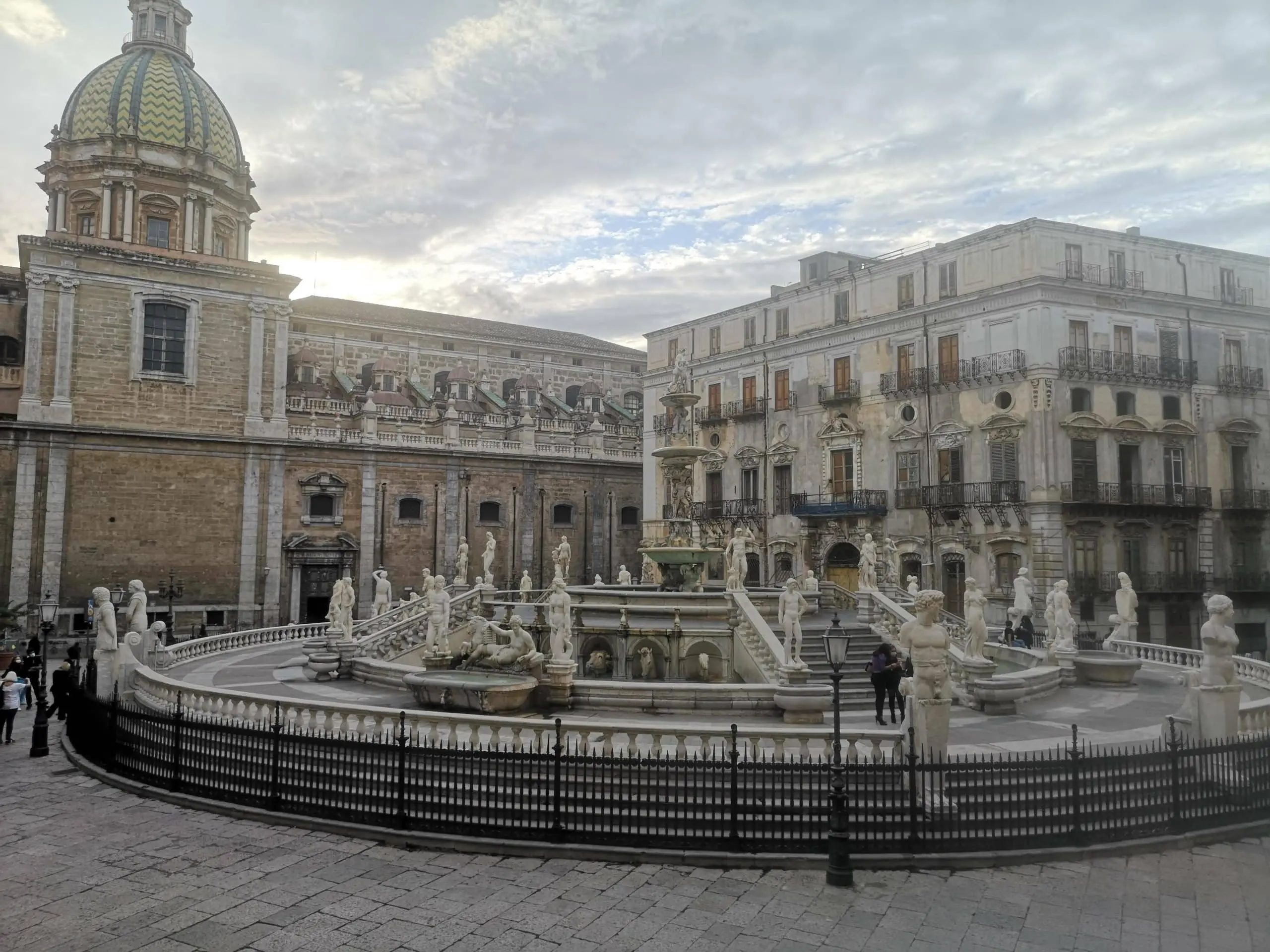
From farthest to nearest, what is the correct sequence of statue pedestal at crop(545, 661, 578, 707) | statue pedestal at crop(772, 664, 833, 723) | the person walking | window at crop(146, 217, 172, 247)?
1. window at crop(146, 217, 172, 247)
2. statue pedestal at crop(545, 661, 578, 707)
3. the person walking
4. statue pedestal at crop(772, 664, 833, 723)

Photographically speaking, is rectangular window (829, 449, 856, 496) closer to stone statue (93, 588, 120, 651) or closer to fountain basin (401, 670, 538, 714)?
fountain basin (401, 670, 538, 714)

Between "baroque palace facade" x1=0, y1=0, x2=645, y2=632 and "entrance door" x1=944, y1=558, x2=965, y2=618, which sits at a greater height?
"baroque palace facade" x1=0, y1=0, x2=645, y2=632

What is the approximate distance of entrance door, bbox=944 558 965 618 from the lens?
3052 centimetres

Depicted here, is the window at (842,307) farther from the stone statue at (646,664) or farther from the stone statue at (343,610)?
the stone statue at (343,610)

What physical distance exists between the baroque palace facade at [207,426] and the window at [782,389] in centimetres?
1077

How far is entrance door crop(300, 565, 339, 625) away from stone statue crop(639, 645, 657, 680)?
20.7 meters

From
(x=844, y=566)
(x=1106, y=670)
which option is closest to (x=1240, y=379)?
(x=844, y=566)

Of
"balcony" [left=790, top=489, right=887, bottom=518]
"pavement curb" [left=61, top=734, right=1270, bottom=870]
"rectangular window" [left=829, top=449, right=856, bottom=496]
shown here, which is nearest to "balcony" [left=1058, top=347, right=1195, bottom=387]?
"balcony" [left=790, top=489, right=887, bottom=518]

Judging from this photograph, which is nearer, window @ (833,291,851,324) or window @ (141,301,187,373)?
window @ (141,301,187,373)

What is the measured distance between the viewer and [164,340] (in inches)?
1374

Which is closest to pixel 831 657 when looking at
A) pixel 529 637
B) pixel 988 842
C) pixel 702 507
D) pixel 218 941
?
pixel 988 842

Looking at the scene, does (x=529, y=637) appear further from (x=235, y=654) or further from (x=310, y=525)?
(x=310, y=525)

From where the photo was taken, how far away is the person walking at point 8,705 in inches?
606

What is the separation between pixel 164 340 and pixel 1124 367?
114ft
